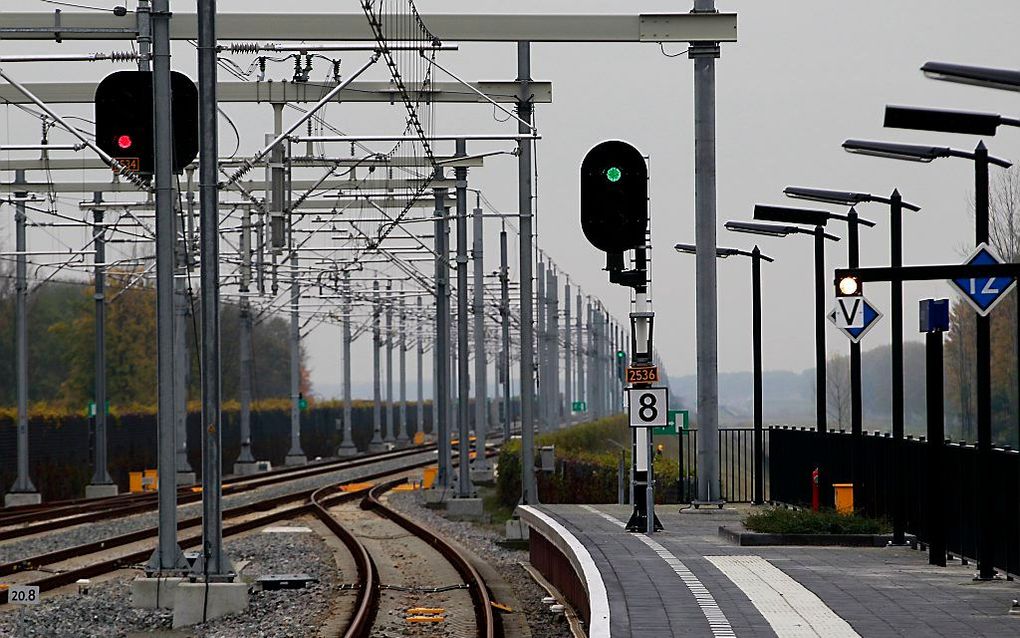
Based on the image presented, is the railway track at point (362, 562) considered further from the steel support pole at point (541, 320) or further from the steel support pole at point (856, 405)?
the steel support pole at point (541, 320)

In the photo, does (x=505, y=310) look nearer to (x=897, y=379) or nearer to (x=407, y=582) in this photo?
(x=407, y=582)

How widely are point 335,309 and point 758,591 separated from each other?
64342 mm

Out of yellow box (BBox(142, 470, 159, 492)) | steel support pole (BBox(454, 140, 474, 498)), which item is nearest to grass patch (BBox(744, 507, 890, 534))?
steel support pole (BBox(454, 140, 474, 498))

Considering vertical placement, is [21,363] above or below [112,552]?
above

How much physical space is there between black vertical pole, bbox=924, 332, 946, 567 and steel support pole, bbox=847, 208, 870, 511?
4.67 meters

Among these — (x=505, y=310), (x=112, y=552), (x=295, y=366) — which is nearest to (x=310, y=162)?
(x=112, y=552)

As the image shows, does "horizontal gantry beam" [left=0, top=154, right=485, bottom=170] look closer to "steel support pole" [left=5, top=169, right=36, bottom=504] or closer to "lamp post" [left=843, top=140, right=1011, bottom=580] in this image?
"steel support pole" [left=5, top=169, right=36, bottom=504]

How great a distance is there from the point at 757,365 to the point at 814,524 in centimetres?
898

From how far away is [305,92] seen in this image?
2883 cm

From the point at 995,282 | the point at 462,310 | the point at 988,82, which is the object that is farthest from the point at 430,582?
the point at 462,310

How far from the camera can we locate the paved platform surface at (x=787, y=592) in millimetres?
12195

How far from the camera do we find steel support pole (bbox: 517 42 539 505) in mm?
30781

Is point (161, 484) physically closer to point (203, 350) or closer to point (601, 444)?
point (203, 350)

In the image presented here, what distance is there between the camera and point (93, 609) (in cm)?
1973
